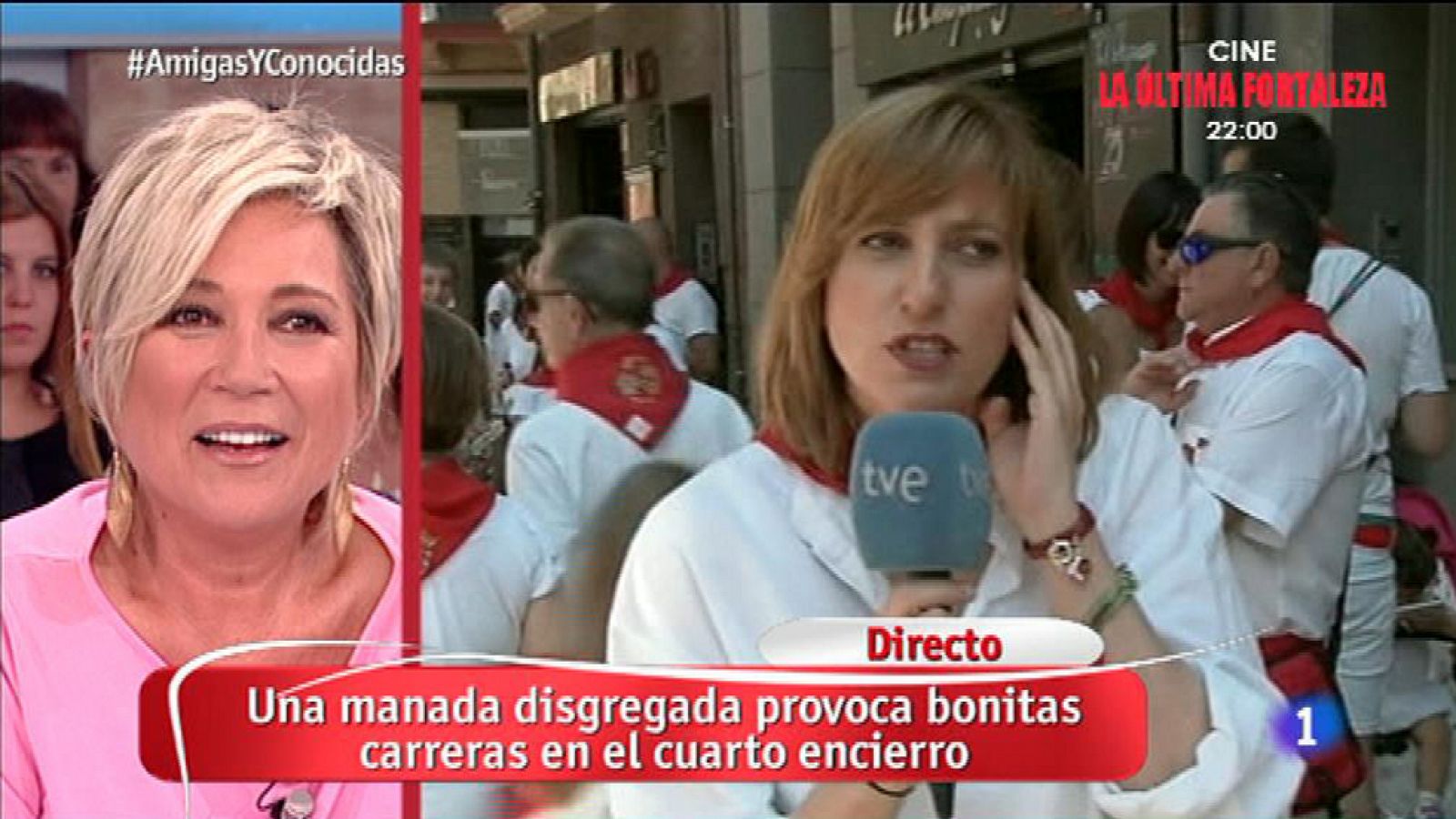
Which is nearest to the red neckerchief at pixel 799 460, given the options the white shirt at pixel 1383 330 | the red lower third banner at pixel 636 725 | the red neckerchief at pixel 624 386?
the red neckerchief at pixel 624 386

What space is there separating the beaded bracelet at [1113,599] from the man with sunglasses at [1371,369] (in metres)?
0.31

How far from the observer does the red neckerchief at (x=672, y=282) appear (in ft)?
6.92

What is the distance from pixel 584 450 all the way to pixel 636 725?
0.38m

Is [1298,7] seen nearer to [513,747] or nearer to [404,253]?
[404,253]

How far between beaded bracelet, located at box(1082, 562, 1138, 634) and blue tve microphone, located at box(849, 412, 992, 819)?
162mm

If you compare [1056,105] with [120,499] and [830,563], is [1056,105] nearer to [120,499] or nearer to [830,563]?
[830,563]

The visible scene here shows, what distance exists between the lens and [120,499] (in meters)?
2.26

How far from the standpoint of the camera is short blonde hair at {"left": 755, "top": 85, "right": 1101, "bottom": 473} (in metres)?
2.06

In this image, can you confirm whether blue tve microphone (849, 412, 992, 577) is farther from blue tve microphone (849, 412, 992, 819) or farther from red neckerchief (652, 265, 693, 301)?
red neckerchief (652, 265, 693, 301)

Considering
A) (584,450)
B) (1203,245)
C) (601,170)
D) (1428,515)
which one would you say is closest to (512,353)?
(584,450)

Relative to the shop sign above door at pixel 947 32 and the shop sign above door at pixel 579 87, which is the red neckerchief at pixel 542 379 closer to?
the shop sign above door at pixel 579 87

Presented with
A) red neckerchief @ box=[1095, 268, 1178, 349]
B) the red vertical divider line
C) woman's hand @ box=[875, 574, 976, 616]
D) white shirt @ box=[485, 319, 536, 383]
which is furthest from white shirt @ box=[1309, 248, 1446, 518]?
the red vertical divider line

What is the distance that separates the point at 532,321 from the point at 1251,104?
97cm

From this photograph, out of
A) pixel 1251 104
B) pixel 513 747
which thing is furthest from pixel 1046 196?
pixel 513 747
